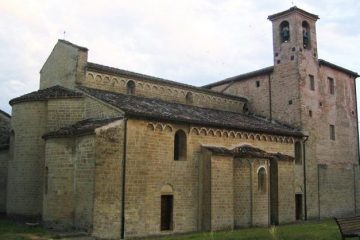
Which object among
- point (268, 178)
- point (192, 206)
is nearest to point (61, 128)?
point (192, 206)

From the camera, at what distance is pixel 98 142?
685 inches

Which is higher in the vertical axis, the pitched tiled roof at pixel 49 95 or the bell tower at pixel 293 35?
the bell tower at pixel 293 35

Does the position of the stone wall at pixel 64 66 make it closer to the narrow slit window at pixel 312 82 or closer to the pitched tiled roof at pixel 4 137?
the pitched tiled roof at pixel 4 137

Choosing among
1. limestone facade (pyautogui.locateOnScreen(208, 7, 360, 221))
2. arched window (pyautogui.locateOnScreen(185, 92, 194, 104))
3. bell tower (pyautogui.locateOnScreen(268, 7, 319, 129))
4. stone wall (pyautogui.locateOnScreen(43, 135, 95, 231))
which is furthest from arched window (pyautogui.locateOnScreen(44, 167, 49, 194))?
bell tower (pyautogui.locateOnScreen(268, 7, 319, 129))

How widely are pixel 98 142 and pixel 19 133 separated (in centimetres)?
684

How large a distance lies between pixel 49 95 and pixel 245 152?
35.3 feet

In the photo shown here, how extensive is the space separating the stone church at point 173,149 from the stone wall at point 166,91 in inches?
2.9

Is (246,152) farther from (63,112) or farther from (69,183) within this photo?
(63,112)

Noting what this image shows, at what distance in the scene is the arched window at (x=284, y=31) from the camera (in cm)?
2994

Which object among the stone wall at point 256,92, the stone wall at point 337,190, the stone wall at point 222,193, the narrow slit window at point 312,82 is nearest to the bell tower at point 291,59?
the narrow slit window at point 312,82

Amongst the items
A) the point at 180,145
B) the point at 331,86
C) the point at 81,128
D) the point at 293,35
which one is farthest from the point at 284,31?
the point at 81,128

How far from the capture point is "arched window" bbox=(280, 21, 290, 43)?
29938 millimetres

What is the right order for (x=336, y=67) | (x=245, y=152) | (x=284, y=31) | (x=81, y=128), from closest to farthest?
(x=81, y=128), (x=245, y=152), (x=284, y=31), (x=336, y=67)

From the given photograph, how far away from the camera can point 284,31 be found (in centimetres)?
3017
